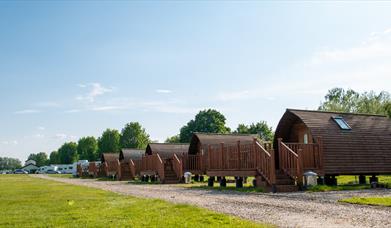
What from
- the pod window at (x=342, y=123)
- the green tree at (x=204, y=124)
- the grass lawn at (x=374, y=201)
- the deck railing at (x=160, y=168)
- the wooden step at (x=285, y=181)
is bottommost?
the grass lawn at (x=374, y=201)

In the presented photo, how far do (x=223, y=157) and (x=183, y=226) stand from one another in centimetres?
1594

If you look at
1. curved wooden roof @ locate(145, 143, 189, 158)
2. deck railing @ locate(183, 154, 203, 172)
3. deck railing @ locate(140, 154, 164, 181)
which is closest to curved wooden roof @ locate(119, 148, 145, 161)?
curved wooden roof @ locate(145, 143, 189, 158)

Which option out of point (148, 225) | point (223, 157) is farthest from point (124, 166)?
point (148, 225)

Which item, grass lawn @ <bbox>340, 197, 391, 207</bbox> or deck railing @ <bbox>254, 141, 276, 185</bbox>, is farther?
deck railing @ <bbox>254, 141, 276, 185</bbox>

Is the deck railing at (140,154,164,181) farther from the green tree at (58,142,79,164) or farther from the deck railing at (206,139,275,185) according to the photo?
the green tree at (58,142,79,164)

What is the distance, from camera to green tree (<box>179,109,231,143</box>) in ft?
275

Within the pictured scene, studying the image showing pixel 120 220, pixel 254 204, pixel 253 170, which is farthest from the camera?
pixel 253 170

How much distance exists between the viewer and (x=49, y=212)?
12328 millimetres

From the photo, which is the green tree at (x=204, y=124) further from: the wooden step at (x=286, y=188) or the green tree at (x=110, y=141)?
the wooden step at (x=286, y=188)

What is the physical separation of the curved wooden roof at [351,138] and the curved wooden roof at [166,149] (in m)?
17.8

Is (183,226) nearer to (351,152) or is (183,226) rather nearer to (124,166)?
(351,152)

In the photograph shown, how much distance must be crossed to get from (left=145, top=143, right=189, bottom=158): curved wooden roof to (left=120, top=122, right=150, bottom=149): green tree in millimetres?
66081

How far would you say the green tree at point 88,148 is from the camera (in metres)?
134

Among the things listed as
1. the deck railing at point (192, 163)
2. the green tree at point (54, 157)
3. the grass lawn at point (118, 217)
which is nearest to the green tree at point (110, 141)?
the green tree at point (54, 157)
